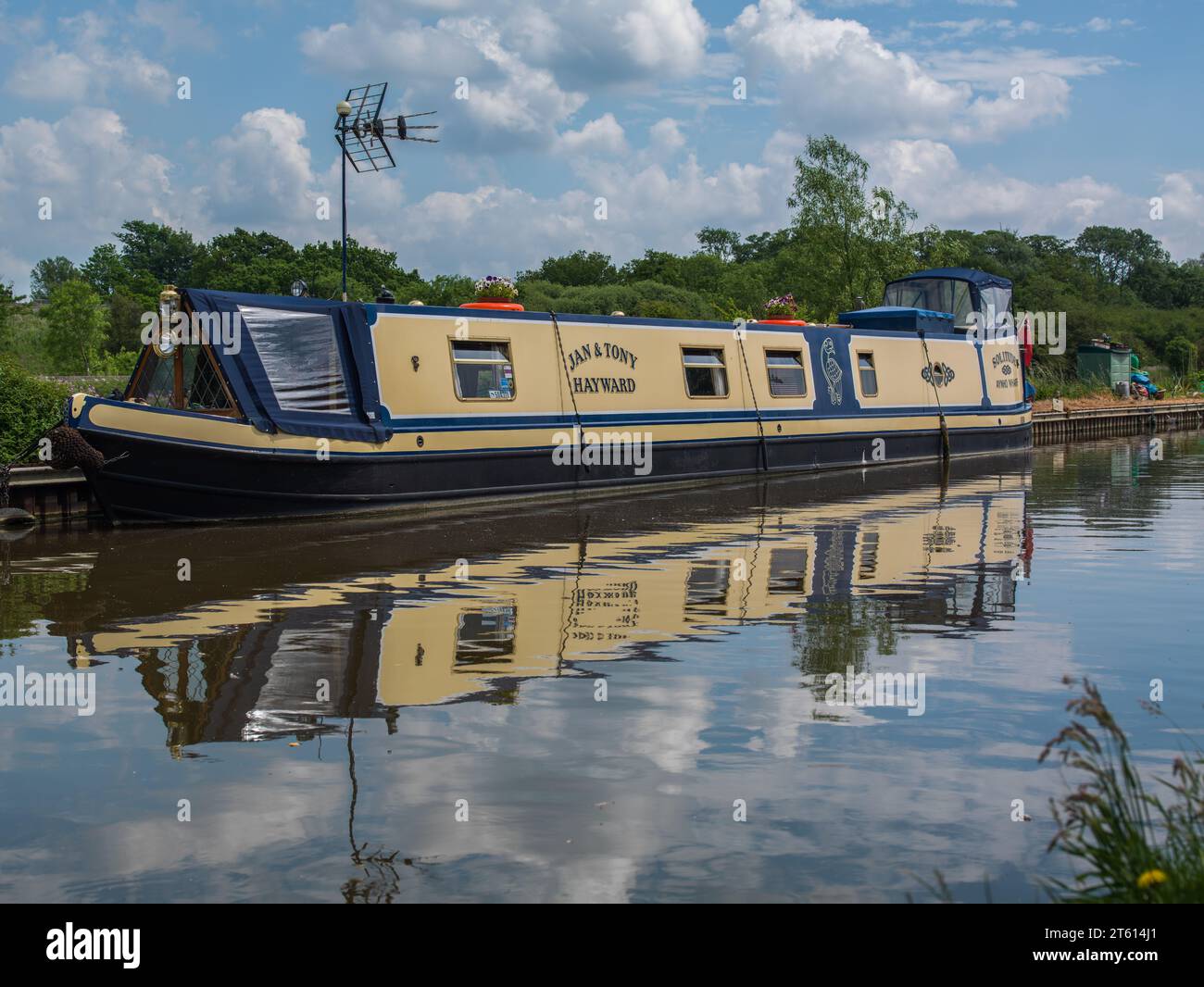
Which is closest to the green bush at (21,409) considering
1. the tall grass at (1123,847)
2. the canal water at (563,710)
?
the canal water at (563,710)

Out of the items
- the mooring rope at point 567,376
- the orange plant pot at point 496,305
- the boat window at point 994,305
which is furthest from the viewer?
the boat window at point 994,305

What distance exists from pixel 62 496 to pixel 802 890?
1352 centimetres

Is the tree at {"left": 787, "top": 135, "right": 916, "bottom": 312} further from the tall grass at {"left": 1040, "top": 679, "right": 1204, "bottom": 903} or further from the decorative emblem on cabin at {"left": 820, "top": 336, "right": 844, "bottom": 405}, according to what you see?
the tall grass at {"left": 1040, "top": 679, "right": 1204, "bottom": 903}

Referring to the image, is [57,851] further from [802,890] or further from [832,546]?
[832,546]

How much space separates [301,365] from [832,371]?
10.6m

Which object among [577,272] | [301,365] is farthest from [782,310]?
[577,272]

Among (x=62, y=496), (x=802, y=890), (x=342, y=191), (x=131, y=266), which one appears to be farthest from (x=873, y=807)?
(x=131, y=266)

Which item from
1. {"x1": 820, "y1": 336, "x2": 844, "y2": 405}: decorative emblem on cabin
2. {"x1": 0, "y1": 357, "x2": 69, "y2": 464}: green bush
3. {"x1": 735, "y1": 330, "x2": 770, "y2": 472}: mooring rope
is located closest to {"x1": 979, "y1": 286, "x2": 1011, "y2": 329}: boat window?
{"x1": 820, "y1": 336, "x2": 844, "y2": 405}: decorative emblem on cabin

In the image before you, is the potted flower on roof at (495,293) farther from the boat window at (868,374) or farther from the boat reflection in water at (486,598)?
the boat window at (868,374)

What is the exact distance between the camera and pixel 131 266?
107m

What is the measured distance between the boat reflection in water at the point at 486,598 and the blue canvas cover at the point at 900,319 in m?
9.77

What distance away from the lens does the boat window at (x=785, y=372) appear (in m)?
22.2

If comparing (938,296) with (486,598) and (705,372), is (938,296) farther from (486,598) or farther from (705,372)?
(486,598)

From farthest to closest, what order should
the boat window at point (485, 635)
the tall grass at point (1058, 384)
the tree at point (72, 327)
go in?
the tree at point (72, 327), the tall grass at point (1058, 384), the boat window at point (485, 635)
